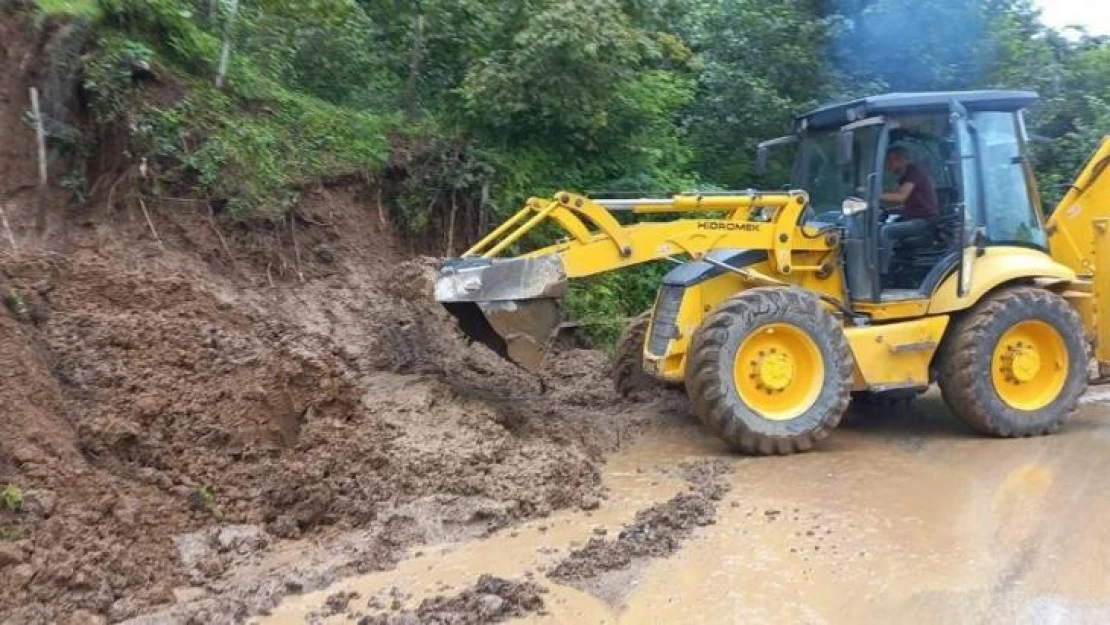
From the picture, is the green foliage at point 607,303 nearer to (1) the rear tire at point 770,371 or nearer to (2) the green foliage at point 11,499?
(1) the rear tire at point 770,371

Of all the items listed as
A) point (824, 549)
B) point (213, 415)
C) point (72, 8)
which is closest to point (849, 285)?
point (824, 549)

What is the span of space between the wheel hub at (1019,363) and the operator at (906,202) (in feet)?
3.55

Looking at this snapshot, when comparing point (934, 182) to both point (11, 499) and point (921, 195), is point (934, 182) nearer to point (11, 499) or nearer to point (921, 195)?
point (921, 195)

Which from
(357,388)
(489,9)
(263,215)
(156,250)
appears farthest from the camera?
(489,9)

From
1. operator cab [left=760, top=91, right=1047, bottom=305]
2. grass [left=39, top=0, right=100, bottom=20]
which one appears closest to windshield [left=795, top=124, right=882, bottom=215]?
operator cab [left=760, top=91, right=1047, bottom=305]

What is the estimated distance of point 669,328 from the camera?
7648mm

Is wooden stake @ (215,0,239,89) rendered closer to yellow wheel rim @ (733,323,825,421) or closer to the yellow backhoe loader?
the yellow backhoe loader

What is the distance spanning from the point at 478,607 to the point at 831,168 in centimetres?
508

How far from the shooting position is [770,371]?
24.6ft

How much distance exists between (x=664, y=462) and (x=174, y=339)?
332 cm

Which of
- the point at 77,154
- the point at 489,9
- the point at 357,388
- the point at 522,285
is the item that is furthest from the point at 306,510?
the point at 489,9

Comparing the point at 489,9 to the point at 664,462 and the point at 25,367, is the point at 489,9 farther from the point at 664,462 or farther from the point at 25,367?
the point at 25,367

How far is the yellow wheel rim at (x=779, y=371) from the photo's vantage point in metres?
7.49

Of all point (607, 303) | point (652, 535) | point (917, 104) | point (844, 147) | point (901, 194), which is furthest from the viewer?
point (607, 303)
